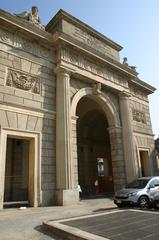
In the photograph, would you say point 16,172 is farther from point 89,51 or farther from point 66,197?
point 89,51

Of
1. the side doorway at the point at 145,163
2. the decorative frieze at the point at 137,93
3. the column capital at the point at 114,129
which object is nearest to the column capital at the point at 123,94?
the decorative frieze at the point at 137,93

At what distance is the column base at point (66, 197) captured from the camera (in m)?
10.5

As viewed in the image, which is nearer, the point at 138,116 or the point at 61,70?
the point at 61,70

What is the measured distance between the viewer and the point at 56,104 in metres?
12.3

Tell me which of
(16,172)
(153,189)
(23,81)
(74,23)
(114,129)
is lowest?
(153,189)

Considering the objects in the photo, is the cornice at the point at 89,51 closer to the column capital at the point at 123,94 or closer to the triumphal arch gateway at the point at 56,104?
the triumphal arch gateway at the point at 56,104

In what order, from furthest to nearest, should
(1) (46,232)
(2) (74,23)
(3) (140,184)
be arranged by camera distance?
1. (2) (74,23)
2. (3) (140,184)
3. (1) (46,232)

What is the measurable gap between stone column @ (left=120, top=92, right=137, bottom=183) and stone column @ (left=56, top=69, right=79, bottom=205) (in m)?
5.03

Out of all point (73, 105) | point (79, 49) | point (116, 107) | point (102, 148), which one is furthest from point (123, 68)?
point (102, 148)

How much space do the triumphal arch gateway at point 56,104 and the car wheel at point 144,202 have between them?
3.04 meters

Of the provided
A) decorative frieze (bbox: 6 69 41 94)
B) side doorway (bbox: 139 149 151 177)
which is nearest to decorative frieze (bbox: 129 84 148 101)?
side doorway (bbox: 139 149 151 177)

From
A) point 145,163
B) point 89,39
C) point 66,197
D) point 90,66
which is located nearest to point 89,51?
point 90,66

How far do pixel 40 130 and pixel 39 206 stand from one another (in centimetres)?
358

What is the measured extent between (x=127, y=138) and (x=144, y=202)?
235 inches
